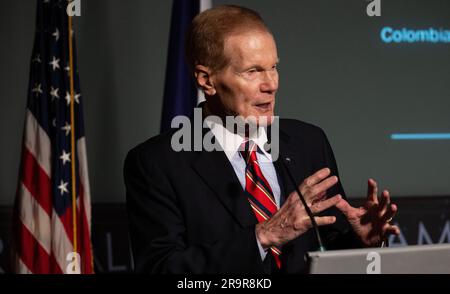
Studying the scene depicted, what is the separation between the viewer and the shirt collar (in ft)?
6.34

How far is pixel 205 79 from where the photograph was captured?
1.96m

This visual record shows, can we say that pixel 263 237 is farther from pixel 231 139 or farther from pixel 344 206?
pixel 231 139

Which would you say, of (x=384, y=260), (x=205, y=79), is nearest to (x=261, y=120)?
(x=205, y=79)

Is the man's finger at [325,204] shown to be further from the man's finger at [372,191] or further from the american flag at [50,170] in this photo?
the american flag at [50,170]

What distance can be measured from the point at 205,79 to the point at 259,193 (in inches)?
15.1

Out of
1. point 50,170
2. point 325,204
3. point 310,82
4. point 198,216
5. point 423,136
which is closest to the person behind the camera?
point 325,204

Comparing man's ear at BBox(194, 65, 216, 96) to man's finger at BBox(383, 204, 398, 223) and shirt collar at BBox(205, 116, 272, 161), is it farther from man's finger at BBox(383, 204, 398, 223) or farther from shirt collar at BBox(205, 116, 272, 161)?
man's finger at BBox(383, 204, 398, 223)

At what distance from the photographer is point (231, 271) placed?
166 cm

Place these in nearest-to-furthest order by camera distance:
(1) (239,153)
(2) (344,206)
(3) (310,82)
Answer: (2) (344,206) < (1) (239,153) < (3) (310,82)

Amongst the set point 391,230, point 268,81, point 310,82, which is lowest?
point 391,230

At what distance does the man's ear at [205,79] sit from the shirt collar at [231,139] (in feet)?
0.32

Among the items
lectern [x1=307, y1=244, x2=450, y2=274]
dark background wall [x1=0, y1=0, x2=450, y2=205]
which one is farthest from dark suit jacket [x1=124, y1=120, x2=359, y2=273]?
dark background wall [x1=0, y1=0, x2=450, y2=205]

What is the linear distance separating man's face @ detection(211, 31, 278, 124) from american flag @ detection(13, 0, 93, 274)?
192 cm
